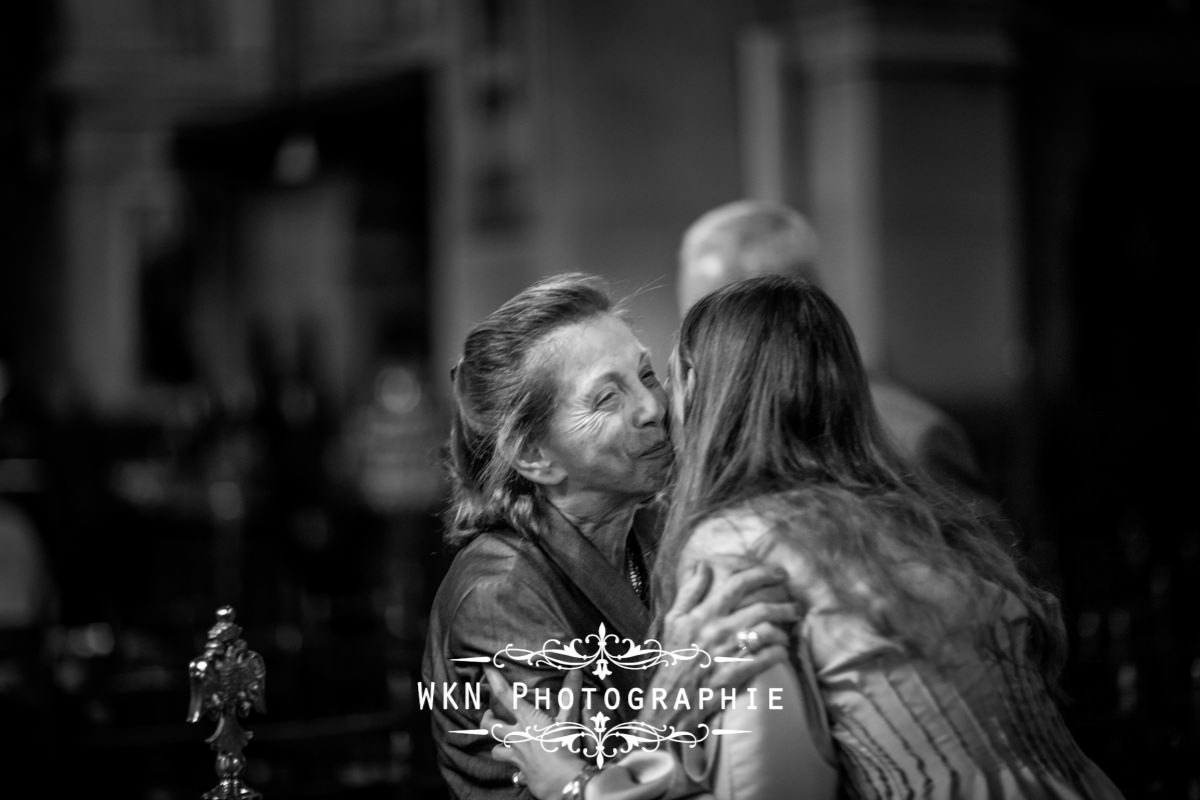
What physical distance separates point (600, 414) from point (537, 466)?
0.11m

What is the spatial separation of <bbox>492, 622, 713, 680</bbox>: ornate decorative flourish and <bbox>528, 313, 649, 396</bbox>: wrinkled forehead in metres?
0.34

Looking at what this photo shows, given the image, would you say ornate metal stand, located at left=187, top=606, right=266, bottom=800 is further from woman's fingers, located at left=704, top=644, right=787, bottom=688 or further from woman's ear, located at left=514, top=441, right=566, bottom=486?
woman's fingers, located at left=704, top=644, right=787, bottom=688

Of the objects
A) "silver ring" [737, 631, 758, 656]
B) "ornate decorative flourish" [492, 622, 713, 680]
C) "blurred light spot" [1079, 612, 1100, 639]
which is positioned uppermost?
"silver ring" [737, 631, 758, 656]

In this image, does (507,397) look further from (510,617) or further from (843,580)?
(843,580)

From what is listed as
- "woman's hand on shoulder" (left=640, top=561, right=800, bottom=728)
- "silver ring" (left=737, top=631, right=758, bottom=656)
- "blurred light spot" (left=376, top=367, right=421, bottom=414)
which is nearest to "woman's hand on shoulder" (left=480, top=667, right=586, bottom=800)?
"woman's hand on shoulder" (left=640, top=561, right=800, bottom=728)

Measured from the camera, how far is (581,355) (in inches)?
83.2

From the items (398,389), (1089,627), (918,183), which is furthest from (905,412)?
(398,389)

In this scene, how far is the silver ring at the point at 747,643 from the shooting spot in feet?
5.83

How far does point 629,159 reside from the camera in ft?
29.6

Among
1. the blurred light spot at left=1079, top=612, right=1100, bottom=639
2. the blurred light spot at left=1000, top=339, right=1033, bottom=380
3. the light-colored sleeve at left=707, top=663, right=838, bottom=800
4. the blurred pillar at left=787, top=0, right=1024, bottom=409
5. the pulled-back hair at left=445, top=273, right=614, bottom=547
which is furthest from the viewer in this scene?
the blurred light spot at left=1000, top=339, right=1033, bottom=380

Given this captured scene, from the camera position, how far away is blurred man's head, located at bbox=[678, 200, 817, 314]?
358cm

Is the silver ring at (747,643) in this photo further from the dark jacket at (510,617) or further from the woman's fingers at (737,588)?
the dark jacket at (510,617)

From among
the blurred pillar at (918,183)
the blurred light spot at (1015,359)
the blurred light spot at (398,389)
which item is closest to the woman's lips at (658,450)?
the blurred pillar at (918,183)

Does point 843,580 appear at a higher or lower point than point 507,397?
lower
